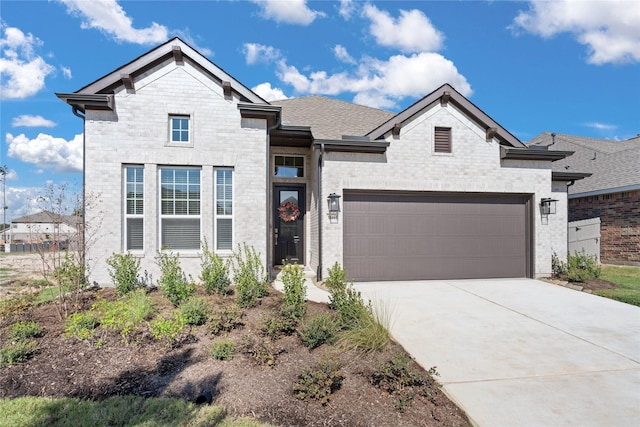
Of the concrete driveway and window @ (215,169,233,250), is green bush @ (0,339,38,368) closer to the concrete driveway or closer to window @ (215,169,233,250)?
window @ (215,169,233,250)

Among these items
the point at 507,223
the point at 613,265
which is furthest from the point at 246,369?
the point at 613,265

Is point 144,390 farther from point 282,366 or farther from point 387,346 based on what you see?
point 387,346

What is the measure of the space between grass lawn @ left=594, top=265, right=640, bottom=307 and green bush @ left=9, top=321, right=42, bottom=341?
1087 centimetres

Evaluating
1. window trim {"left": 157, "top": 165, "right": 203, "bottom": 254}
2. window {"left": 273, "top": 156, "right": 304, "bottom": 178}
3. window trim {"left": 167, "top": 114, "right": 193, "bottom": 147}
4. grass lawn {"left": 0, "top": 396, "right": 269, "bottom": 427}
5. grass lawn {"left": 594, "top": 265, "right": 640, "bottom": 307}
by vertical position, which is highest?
window trim {"left": 167, "top": 114, "right": 193, "bottom": 147}

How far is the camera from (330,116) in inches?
465

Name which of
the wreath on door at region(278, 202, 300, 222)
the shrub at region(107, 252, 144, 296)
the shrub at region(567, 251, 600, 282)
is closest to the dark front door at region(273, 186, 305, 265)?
the wreath on door at region(278, 202, 300, 222)

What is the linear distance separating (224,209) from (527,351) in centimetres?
660

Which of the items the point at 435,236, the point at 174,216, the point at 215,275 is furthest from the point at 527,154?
the point at 174,216

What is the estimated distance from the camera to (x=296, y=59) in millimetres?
11727

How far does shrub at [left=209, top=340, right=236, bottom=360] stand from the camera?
3721 mm

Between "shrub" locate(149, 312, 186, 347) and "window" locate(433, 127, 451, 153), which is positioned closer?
"shrub" locate(149, 312, 186, 347)

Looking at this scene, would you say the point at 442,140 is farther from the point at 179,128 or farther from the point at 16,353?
the point at 16,353

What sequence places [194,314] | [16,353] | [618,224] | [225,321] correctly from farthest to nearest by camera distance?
[618,224], [194,314], [225,321], [16,353]

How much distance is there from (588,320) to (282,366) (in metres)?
5.63
